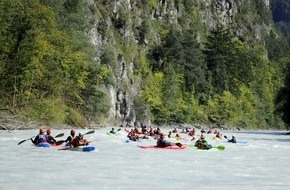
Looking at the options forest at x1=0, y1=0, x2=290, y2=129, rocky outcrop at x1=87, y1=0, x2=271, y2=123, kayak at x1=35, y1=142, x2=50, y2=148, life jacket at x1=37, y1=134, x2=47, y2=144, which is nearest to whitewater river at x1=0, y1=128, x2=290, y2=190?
kayak at x1=35, y1=142, x2=50, y2=148

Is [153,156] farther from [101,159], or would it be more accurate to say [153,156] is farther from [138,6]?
[138,6]

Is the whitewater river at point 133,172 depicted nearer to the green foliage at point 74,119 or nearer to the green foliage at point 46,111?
the green foliage at point 46,111

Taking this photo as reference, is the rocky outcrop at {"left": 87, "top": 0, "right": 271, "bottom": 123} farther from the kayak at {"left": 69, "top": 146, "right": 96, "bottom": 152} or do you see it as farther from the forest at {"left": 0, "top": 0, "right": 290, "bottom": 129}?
the kayak at {"left": 69, "top": 146, "right": 96, "bottom": 152}

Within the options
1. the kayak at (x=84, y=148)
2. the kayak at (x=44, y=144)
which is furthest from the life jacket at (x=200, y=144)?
the kayak at (x=44, y=144)

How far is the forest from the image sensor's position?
46938 mm

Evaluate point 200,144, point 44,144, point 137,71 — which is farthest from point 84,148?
point 137,71

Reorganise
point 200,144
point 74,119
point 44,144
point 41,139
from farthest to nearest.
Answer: point 74,119
point 200,144
point 41,139
point 44,144

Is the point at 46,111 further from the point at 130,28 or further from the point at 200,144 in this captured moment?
the point at 130,28

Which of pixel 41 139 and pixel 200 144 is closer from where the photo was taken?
pixel 41 139

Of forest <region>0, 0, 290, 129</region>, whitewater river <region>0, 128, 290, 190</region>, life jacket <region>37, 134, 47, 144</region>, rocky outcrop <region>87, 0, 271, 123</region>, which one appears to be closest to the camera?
whitewater river <region>0, 128, 290, 190</region>

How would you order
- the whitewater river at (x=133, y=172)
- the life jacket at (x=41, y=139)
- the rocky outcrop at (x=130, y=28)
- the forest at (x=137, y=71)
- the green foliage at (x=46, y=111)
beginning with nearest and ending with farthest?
the whitewater river at (x=133, y=172) < the life jacket at (x=41, y=139) < the green foliage at (x=46, y=111) < the forest at (x=137, y=71) < the rocky outcrop at (x=130, y=28)

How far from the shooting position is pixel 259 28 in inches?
6599

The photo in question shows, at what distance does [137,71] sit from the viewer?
92062mm

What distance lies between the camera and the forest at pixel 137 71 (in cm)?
4694
